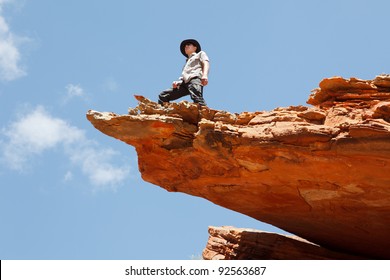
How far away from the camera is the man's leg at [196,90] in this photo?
40.9 feet

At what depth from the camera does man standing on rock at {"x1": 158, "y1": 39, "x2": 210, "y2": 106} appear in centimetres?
1267

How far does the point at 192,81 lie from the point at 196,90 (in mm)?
271

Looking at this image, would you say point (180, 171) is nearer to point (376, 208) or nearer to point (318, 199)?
point (318, 199)

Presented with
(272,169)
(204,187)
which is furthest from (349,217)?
(204,187)

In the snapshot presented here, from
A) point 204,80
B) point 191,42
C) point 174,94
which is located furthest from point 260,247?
point 191,42

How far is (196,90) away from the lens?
12.6 m

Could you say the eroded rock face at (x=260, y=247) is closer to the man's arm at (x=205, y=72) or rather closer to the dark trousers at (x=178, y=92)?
the dark trousers at (x=178, y=92)

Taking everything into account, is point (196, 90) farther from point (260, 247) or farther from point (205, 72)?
point (260, 247)

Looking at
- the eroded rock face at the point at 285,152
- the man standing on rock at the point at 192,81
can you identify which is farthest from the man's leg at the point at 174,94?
the eroded rock face at the point at 285,152

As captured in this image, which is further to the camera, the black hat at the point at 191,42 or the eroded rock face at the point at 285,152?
the black hat at the point at 191,42

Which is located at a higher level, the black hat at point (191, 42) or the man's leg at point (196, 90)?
the black hat at point (191, 42)

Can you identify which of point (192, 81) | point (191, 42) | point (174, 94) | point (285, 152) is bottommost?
point (285, 152)

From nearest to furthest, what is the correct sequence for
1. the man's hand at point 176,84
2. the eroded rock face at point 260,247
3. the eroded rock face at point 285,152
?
the eroded rock face at point 285,152
the man's hand at point 176,84
the eroded rock face at point 260,247
